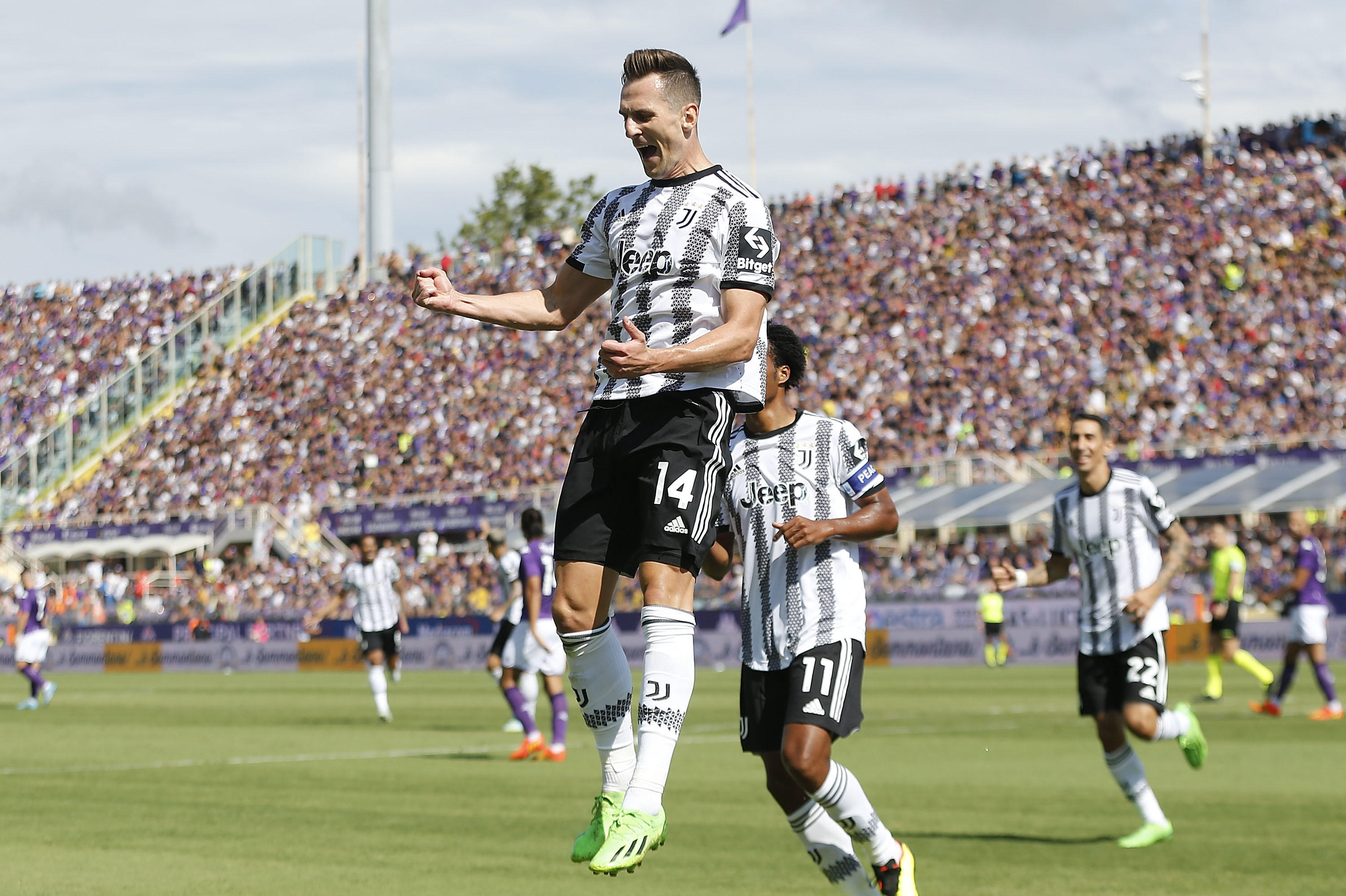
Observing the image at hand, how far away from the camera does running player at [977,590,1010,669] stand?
30.7 metres

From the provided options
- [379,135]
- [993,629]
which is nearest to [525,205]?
[379,135]

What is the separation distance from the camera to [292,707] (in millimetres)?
25234

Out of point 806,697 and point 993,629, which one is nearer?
point 806,697

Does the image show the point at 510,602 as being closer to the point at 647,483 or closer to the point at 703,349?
the point at 647,483

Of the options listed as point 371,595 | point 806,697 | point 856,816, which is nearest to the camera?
point 856,816

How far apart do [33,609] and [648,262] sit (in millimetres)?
24020

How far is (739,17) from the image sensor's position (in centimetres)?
5216

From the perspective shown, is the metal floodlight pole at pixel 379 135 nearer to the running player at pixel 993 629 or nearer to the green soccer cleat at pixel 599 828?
the running player at pixel 993 629

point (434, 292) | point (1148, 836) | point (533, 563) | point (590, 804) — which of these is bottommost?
point (590, 804)

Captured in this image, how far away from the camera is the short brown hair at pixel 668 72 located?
17.4 ft

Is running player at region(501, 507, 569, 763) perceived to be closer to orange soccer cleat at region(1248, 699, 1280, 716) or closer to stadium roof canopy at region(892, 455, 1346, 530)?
orange soccer cleat at region(1248, 699, 1280, 716)

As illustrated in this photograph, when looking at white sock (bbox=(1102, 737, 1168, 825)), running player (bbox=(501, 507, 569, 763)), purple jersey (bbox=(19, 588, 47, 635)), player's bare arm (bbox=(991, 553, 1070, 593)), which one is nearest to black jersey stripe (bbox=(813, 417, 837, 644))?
player's bare arm (bbox=(991, 553, 1070, 593))

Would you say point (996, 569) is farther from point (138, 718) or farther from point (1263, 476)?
point (1263, 476)

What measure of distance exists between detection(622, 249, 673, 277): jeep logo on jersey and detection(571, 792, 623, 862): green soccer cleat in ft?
5.22
